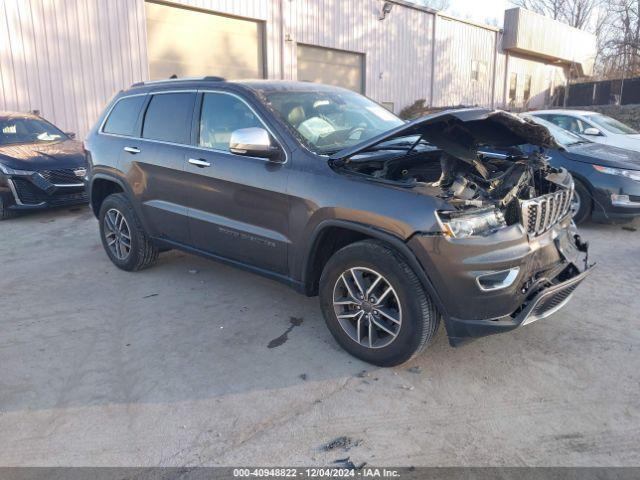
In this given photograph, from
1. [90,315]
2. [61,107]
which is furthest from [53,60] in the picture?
[90,315]

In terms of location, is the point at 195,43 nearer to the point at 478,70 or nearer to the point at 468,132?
the point at 468,132

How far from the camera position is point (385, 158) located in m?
3.69

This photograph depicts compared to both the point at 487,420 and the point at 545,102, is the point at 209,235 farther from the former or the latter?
the point at 545,102

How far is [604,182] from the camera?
666 cm

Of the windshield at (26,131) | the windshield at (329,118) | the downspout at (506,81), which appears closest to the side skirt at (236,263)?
the windshield at (329,118)

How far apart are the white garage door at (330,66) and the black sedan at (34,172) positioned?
942 centimetres

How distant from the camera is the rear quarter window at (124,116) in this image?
514 centimetres

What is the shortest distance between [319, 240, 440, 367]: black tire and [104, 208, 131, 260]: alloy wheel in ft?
9.08

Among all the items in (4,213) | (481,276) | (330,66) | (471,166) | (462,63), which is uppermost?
(462,63)

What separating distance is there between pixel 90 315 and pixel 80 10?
1001 centimetres

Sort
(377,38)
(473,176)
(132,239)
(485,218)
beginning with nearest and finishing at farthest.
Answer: (485,218) < (473,176) < (132,239) < (377,38)


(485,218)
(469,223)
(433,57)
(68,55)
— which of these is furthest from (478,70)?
(469,223)

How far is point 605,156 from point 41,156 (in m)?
8.32

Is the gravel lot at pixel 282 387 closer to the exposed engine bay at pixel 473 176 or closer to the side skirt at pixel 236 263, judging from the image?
the side skirt at pixel 236 263
